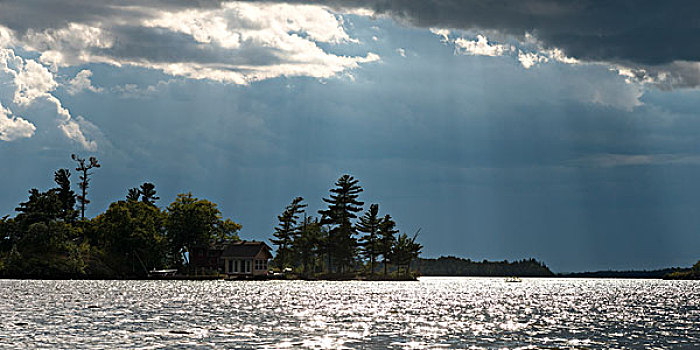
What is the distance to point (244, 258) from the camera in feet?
506

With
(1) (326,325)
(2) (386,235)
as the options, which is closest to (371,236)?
(2) (386,235)

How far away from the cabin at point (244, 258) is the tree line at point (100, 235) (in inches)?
193

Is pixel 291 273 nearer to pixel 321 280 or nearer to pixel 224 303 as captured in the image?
pixel 321 280

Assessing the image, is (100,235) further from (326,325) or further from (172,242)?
(326,325)

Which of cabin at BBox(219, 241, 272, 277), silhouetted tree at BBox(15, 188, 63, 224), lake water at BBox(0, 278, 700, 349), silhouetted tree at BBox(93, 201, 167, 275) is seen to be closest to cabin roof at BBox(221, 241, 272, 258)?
cabin at BBox(219, 241, 272, 277)

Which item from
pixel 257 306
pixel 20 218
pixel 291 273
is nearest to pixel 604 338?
pixel 257 306

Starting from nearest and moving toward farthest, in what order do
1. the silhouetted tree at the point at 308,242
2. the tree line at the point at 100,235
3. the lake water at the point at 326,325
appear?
the lake water at the point at 326,325, the tree line at the point at 100,235, the silhouetted tree at the point at 308,242

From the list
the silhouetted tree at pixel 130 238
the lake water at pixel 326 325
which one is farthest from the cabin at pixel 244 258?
the lake water at pixel 326 325

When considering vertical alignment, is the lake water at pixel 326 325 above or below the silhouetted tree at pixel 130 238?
below

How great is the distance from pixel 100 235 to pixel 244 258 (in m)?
26.8

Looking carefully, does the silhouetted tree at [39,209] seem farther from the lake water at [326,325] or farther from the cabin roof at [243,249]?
the lake water at [326,325]

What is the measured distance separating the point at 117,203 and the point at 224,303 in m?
88.3

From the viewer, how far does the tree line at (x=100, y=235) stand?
133125mm

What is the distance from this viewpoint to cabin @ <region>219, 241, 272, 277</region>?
154750 millimetres
